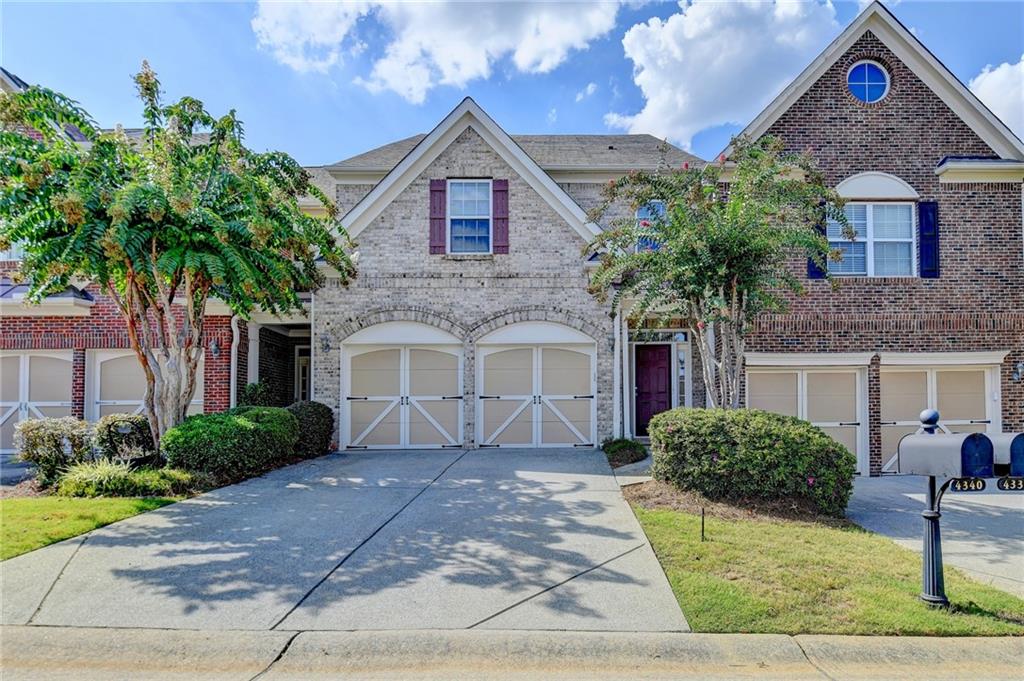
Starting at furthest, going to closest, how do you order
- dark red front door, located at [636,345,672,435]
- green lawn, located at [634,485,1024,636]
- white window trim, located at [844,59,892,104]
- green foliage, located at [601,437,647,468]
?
dark red front door, located at [636,345,672,435] → white window trim, located at [844,59,892,104] → green foliage, located at [601,437,647,468] → green lawn, located at [634,485,1024,636]

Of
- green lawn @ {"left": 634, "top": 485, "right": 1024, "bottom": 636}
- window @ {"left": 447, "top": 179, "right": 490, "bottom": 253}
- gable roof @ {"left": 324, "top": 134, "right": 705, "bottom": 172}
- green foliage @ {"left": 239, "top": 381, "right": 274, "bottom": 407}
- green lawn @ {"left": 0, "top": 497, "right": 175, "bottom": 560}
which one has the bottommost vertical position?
green lawn @ {"left": 634, "top": 485, "right": 1024, "bottom": 636}

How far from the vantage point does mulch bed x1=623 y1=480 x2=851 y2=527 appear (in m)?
7.41

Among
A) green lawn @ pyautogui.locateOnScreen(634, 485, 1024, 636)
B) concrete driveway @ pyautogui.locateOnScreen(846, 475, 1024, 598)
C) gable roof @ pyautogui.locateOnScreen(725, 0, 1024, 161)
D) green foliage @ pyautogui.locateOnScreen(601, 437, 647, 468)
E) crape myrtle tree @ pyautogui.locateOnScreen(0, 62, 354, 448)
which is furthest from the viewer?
gable roof @ pyautogui.locateOnScreen(725, 0, 1024, 161)

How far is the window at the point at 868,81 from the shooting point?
522 inches

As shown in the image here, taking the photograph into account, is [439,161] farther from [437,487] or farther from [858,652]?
[858,652]

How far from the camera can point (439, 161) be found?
13.3 m

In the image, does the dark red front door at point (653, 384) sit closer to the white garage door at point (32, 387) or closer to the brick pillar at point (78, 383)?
the brick pillar at point (78, 383)

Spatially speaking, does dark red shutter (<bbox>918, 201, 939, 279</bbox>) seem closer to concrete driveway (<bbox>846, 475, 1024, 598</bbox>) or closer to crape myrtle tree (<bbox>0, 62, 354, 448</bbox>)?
concrete driveway (<bbox>846, 475, 1024, 598</bbox>)

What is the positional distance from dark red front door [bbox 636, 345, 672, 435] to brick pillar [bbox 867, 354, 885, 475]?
4.17m

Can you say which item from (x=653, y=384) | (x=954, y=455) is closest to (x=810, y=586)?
(x=954, y=455)

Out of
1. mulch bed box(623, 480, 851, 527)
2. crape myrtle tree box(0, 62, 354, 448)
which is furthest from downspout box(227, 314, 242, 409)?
mulch bed box(623, 480, 851, 527)

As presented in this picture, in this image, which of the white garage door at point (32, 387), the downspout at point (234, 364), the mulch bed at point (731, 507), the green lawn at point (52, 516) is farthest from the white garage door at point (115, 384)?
the mulch bed at point (731, 507)

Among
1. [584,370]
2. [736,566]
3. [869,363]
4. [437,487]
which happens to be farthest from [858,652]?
[869,363]

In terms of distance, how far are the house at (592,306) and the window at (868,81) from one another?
0.04 meters
